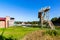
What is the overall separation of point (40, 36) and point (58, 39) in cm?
138

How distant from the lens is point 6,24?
36.7 meters

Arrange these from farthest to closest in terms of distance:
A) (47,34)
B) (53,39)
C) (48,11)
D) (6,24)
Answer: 1. (6,24)
2. (48,11)
3. (47,34)
4. (53,39)

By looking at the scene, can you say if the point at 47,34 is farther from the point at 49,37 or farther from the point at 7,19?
the point at 7,19

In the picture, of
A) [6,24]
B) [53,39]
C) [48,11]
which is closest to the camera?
[53,39]

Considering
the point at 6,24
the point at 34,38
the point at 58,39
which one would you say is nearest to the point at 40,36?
the point at 34,38

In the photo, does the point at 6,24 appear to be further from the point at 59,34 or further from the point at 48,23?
the point at 59,34

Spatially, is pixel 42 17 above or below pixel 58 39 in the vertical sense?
above

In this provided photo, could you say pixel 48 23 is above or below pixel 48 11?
below

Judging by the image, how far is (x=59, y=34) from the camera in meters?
10.5

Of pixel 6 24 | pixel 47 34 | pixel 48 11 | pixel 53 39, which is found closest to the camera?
pixel 53 39

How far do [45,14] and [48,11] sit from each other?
754 millimetres

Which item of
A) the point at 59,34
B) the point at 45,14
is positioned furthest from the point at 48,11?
the point at 59,34

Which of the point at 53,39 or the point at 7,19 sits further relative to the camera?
the point at 7,19

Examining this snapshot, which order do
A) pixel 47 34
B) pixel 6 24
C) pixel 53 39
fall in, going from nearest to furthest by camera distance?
pixel 53 39, pixel 47 34, pixel 6 24
